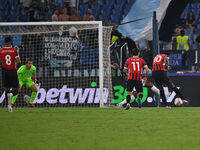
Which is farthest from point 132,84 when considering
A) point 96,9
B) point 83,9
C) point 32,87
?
point 83,9

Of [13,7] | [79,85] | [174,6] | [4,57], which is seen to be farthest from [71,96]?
[13,7]

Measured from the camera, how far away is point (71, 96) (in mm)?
15867

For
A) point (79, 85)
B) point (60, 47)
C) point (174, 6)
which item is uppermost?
point (174, 6)

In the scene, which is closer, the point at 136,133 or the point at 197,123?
the point at 136,133

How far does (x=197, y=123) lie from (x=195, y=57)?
6954 mm

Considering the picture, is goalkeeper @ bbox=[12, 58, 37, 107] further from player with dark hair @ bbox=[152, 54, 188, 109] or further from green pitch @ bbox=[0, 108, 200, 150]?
green pitch @ bbox=[0, 108, 200, 150]

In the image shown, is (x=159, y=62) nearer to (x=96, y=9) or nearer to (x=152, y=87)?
(x=152, y=87)

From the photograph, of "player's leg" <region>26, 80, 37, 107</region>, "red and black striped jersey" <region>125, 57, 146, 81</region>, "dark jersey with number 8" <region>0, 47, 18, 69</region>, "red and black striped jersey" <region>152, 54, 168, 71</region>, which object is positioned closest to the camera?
"dark jersey with number 8" <region>0, 47, 18, 69</region>

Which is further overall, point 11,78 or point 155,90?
point 155,90

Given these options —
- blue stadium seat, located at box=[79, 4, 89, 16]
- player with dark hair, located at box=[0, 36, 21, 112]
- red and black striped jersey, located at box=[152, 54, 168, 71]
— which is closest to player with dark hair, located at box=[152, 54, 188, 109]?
red and black striped jersey, located at box=[152, 54, 168, 71]

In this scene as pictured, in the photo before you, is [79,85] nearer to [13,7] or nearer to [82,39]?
[82,39]

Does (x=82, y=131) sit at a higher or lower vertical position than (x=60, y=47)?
lower

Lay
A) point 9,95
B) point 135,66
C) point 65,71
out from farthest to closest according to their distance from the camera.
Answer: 1. point 65,71
2. point 135,66
3. point 9,95

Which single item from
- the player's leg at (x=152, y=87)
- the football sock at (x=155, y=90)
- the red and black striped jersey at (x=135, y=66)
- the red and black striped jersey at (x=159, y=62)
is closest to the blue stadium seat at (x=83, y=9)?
the player's leg at (x=152, y=87)
